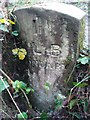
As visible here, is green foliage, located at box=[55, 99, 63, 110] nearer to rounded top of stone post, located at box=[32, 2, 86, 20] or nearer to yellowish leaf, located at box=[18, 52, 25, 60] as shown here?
yellowish leaf, located at box=[18, 52, 25, 60]

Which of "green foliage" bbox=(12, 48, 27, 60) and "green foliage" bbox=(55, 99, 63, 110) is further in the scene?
"green foliage" bbox=(12, 48, 27, 60)

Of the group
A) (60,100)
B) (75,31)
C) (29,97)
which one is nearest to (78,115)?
(60,100)

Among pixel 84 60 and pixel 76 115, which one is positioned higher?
pixel 84 60

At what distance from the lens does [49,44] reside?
210cm

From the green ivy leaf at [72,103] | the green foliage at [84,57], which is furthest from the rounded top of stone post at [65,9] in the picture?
the green ivy leaf at [72,103]

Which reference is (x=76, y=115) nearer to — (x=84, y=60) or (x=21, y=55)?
(x=84, y=60)

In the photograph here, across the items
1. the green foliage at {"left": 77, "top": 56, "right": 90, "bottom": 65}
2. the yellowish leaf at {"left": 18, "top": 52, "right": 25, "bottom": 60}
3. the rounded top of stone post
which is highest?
the rounded top of stone post

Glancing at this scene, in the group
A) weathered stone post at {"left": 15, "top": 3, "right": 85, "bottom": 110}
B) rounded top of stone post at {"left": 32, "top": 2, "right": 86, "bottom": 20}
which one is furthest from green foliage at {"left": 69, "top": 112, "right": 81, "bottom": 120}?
rounded top of stone post at {"left": 32, "top": 2, "right": 86, "bottom": 20}

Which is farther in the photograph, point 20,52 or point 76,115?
point 20,52

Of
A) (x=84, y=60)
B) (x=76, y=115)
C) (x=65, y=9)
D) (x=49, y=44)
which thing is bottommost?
(x=76, y=115)

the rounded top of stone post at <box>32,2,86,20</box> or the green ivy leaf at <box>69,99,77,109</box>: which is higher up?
the rounded top of stone post at <box>32,2,86,20</box>

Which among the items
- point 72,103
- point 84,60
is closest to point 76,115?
point 72,103

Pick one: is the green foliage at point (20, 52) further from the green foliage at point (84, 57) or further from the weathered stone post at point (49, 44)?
the green foliage at point (84, 57)

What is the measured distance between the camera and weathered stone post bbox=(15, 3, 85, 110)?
6.61 ft
